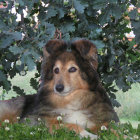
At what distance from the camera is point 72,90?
4.96 metres

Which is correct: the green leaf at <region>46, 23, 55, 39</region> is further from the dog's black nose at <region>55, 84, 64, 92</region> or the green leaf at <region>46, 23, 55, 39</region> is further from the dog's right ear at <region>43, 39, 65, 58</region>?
the dog's black nose at <region>55, 84, 64, 92</region>

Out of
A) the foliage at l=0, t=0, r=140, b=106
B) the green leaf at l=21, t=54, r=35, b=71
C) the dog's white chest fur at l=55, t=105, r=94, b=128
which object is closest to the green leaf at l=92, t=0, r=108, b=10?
the foliage at l=0, t=0, r=140, b=106

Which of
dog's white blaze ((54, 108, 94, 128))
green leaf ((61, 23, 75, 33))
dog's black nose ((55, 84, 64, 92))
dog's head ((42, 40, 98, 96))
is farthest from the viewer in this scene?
green leaf ((61, 23, 75, 33))

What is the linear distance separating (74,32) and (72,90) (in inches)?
53.8

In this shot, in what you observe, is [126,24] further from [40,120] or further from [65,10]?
[40,120]

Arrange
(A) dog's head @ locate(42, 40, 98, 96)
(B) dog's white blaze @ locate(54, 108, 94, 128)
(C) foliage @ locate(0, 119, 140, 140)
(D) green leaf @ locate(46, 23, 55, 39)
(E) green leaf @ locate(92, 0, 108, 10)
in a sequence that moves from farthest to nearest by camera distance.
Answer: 1. (D) green leaf @ locate(46, 23, 55, 39)
2. (E) green leaf @ locate(92, 0, 108, 10)
3. (B) dog's white blaze @ locate(54, 108, 94, 128)
4. (A) dog's head @ locate(42, 40, 98, 96)
5. (C) foliage @ locate(0, 119, 140, 140)

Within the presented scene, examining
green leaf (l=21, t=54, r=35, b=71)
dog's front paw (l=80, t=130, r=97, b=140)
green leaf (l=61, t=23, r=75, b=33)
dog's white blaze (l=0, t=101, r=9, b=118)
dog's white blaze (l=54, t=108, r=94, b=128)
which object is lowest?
dog's front paw (l=80, t=130, r=97, b=140)

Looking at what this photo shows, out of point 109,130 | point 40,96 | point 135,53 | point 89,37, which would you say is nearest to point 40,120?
point 40,96

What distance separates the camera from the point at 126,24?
6043mm

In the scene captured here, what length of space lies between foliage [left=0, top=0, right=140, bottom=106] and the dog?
1.02ft

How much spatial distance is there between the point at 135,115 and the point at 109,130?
432 centimetres

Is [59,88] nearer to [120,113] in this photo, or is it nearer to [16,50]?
[16,50]

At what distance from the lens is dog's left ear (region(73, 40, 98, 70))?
16.4ft

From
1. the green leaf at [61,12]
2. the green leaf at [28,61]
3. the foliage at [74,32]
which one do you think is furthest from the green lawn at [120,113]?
the green leaf at [61,12]
